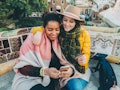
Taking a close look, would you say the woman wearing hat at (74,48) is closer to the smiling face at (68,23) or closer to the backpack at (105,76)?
the smiling face at (68,23)

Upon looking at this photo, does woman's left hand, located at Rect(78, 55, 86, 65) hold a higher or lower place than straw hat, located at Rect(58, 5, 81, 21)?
lower

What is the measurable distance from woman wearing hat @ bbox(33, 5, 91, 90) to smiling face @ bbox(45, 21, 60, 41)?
6 cm

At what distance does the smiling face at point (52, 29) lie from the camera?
1.94m

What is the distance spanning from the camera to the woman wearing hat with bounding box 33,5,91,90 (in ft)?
6.49

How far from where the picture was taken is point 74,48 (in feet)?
6.82

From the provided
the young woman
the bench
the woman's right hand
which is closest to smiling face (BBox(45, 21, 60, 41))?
the young woman

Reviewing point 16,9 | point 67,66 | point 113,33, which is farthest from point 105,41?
point 16,9

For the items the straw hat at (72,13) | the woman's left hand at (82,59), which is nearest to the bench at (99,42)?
the woman's left hand at (82,59)

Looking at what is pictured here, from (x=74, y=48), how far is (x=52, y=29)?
295 millimetres

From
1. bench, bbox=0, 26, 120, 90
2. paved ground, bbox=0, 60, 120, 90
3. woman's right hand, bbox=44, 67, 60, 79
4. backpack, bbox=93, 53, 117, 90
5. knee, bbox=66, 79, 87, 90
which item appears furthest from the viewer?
bench, bbox=0, 26, 120, 90

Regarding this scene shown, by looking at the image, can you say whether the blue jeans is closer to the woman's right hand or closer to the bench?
the woman's right hand

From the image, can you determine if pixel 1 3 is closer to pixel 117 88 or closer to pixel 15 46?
pixel 15 46

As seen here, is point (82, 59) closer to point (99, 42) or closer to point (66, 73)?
point (66, 73)

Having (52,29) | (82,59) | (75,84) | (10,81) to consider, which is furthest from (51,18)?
(10,81)
